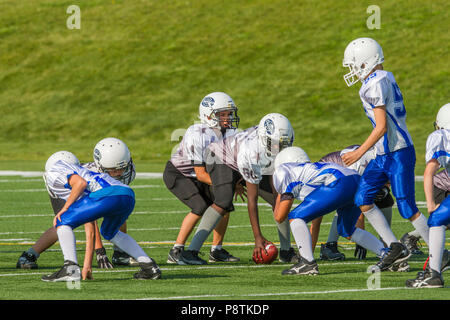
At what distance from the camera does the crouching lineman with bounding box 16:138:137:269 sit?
942 centimetres

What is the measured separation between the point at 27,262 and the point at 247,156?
8.09 ft

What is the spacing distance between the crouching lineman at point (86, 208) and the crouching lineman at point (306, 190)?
1336mm

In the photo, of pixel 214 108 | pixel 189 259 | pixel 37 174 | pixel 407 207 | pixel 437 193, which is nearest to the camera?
pixel 407 207

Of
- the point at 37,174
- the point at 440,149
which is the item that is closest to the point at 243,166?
the point at 440,149

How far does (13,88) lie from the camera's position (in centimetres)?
4475

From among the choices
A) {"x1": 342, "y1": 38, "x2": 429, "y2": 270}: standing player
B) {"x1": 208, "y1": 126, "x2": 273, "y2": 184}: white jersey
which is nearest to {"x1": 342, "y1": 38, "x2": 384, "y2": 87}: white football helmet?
{"x1": 342, "y1": 38, "x2": 429, "y2": 270}: standing player

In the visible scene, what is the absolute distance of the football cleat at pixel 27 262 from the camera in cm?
995

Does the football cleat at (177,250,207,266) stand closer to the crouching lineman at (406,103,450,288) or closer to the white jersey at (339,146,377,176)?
the white jersey at (339,146,377,176)

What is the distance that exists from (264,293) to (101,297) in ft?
4.25

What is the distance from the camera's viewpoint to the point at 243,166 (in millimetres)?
10320

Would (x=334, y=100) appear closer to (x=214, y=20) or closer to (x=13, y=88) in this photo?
(x=214, y=20)

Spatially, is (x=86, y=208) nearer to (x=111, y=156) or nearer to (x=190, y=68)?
(x=111, y=156)
